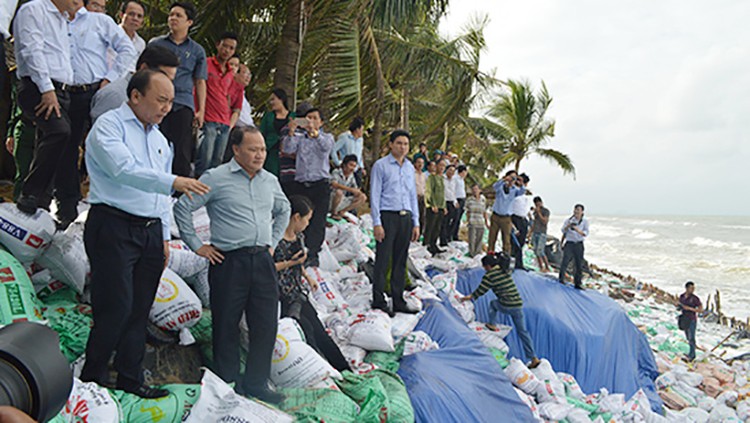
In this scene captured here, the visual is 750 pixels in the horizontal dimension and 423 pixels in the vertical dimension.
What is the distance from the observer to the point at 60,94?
9.18 ft

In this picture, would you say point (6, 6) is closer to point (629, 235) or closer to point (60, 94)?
point (60, 94)

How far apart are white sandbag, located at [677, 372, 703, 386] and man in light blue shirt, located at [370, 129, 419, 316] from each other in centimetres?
471

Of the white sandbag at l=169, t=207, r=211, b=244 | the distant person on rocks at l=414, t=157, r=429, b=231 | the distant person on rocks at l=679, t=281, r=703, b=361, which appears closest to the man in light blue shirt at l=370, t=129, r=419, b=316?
the white sandbag at l=169, t=207, r=211, b=244

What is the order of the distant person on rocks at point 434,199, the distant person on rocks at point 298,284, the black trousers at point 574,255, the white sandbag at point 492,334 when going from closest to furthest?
1. the distant person on rocks at point 298,284
2. the white sandbag at point 492,334
3. the distant person on rocks at point 434,199
4. the black trousers at point 574,255

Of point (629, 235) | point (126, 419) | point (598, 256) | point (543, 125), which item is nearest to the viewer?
point (126, 419)

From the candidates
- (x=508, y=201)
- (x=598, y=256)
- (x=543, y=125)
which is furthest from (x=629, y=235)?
(x=508, y=201)

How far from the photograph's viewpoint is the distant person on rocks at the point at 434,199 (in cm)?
769

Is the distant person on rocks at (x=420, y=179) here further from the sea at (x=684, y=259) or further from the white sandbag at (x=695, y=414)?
the sea at (x=684, y=259)

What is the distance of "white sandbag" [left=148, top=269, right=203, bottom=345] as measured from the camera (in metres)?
2.67

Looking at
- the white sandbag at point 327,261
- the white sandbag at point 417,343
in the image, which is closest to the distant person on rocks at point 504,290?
Answer: the white sandbag at point 327,261

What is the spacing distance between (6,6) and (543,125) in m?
17.9

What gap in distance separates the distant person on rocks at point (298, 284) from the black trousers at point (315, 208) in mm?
1367

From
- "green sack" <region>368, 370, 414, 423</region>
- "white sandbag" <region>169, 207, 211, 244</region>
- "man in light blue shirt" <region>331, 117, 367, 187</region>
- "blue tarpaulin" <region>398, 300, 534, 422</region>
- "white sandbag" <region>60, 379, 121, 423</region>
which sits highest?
"man in light blue shirt" <region>331, 117, 367, 187</region>

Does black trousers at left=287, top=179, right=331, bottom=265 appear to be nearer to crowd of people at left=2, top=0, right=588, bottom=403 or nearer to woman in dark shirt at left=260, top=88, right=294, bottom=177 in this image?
crowd of people at left=2, top=0, right=588, bottom=403
